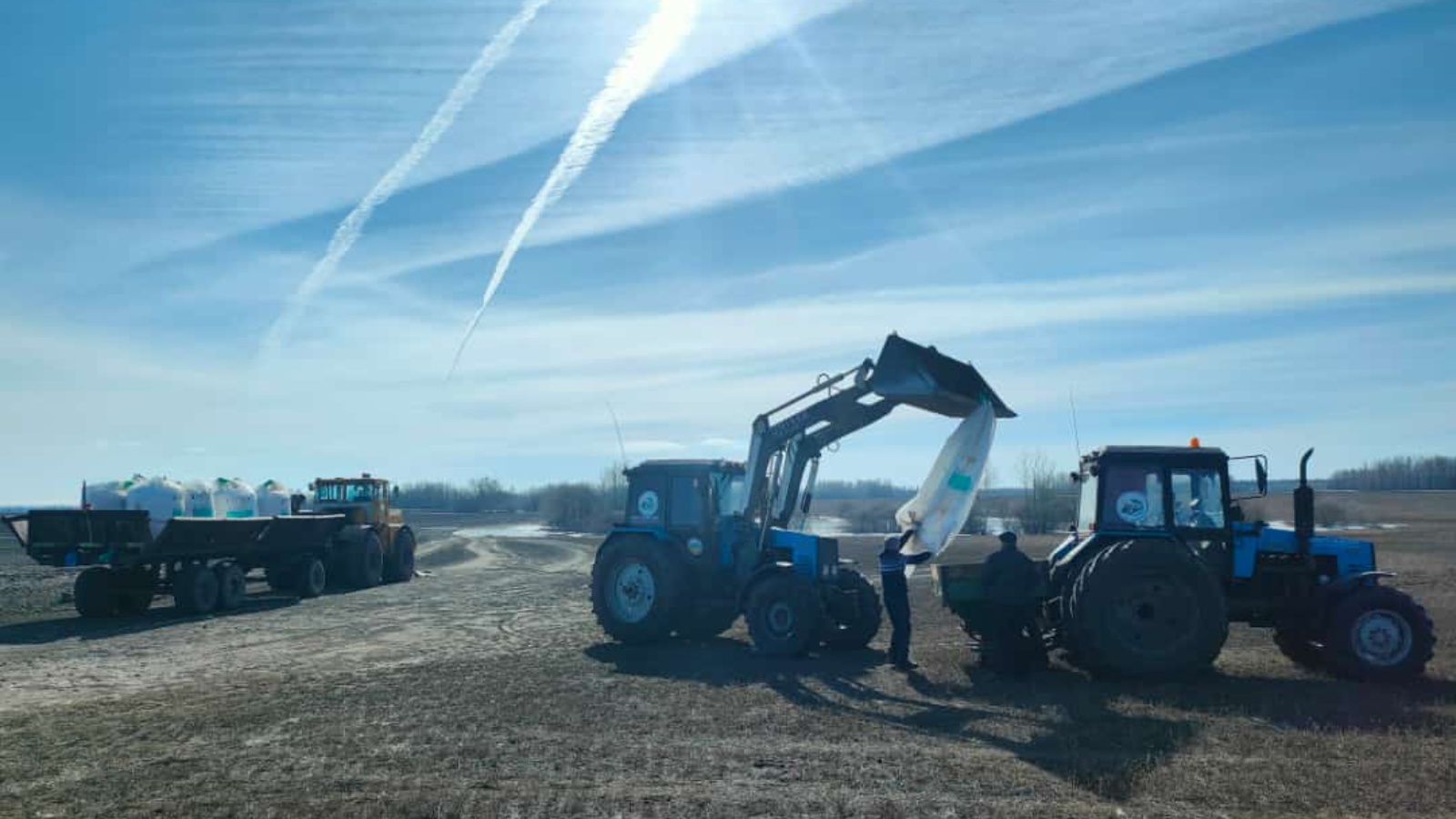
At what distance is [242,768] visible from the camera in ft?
27.8

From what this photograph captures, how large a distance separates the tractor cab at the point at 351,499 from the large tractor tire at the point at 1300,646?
2203 cm

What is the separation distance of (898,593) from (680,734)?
4.52 metres

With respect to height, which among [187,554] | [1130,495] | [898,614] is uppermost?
[1130,495]

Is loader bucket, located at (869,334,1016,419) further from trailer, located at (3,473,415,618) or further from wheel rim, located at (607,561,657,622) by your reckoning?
trailer, located at (3,473,415,618)

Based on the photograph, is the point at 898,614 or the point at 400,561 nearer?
the point at 898,614

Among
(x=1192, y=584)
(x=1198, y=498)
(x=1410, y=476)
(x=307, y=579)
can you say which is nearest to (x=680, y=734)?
(x=1192, y=584)

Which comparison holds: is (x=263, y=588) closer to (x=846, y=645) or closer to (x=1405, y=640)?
(x=846, y=645)

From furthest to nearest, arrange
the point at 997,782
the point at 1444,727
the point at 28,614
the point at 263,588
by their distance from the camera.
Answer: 1. the point at 263,588
2. the point at 28,614
3. the point at 1444,727
4. the point at 997,782

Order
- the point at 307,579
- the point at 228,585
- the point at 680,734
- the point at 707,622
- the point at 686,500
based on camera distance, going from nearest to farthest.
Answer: the point at 680,734 < the point at 686,500 < the point at 707,622 < the point at 228,585 < the point at 307,579

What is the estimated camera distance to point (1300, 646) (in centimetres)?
1263

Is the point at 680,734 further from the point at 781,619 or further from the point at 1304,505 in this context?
the point at 1304,505

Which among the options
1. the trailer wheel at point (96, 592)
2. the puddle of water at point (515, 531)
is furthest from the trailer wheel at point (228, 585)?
the puddle of water at point (515, 531)

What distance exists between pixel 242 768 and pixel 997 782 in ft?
18.9

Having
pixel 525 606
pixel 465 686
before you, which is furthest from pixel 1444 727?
pixel 525 606
